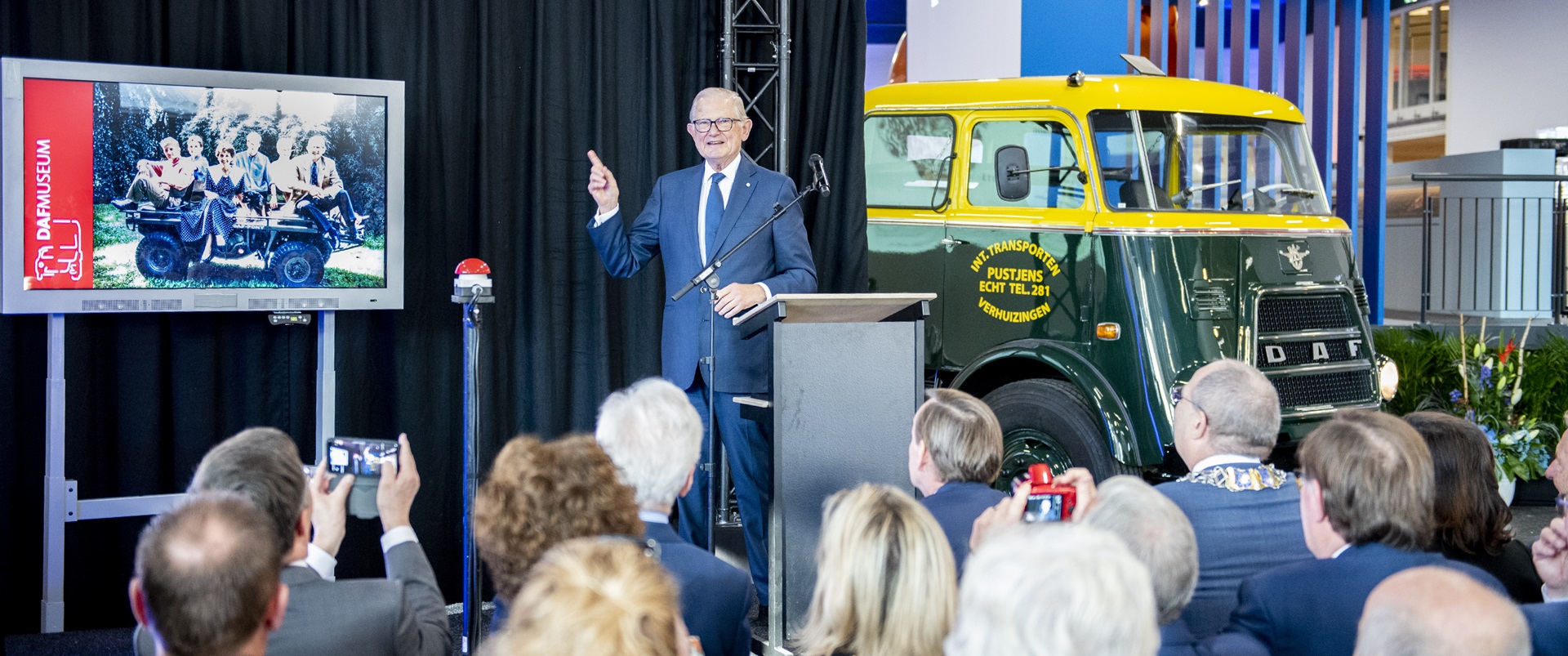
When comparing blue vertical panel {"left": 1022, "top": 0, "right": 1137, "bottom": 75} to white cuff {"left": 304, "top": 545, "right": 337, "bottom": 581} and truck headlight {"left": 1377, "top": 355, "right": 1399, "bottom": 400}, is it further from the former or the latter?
white cuff {"left": 304, "top": 545, "right": 337, "bottom": 581}

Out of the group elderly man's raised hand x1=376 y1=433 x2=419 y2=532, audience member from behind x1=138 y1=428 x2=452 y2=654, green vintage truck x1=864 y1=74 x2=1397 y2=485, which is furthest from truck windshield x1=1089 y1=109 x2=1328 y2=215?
audience member from behind x1=138 y1=428 x2=452 y2=654

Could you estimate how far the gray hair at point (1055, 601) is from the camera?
5.24 feet

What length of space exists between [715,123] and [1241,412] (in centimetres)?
208

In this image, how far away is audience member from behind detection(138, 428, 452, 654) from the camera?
2.21 m

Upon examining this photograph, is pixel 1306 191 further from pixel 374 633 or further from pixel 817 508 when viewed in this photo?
pixel 374 633

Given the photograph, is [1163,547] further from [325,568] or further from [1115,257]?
[1115,257]

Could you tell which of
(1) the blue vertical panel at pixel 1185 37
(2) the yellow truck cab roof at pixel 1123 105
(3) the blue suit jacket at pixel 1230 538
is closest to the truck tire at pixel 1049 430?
(2) the yellow truck cab roof at pixel 1123 105

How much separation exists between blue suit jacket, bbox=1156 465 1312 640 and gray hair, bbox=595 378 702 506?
1.14 meters

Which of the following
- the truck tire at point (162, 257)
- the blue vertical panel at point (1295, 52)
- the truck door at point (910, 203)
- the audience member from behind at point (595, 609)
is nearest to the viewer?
the audience member from behind at point (595, 609)

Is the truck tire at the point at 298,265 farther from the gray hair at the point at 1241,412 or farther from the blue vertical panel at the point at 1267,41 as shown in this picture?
the blue vertical panel at the point at 1267,41

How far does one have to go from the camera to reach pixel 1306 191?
19.1 ft

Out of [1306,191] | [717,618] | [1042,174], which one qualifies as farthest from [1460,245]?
[717,618]

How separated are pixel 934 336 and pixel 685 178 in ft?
5.72

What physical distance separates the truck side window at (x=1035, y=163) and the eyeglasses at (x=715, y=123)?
5.39 feet
